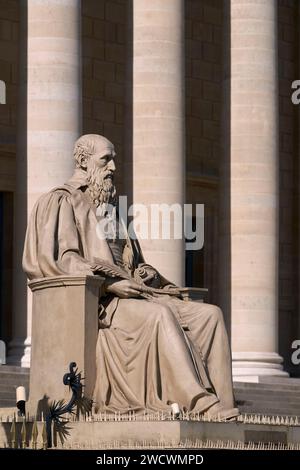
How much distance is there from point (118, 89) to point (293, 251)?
11.2m

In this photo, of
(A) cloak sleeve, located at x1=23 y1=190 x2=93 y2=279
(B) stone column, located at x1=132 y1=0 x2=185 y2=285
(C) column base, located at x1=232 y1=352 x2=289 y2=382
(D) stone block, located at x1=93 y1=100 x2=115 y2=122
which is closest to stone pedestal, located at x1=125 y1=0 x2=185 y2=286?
(B) stone column, located at x1=132 y1=0 x2=185 y2=285

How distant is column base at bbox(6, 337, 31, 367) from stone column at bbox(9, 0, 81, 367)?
0.07m

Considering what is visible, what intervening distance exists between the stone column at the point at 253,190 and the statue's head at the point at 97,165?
80.0 ft

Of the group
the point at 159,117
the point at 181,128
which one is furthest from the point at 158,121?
the point at 181,128

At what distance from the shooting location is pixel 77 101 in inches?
2000

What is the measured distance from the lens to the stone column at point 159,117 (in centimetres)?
5344

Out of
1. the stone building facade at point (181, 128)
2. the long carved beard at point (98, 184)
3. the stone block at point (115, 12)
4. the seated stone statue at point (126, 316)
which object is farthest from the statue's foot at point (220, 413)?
the stone block at point (115, 12)

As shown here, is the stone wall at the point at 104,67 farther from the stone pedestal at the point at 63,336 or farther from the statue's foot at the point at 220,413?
the statue's foot at the point at 220,413

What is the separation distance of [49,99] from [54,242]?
62.1 ft

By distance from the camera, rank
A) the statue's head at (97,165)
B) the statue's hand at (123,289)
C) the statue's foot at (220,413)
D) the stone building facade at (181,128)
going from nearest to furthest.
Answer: the statue's foot at (220,413)
the statue's hand at (123,289)
the statue's head at (97,165)
the stone building facade at (181,128)

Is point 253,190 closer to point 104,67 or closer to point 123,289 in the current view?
point 104,67

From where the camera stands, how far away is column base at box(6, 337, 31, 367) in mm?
51438
